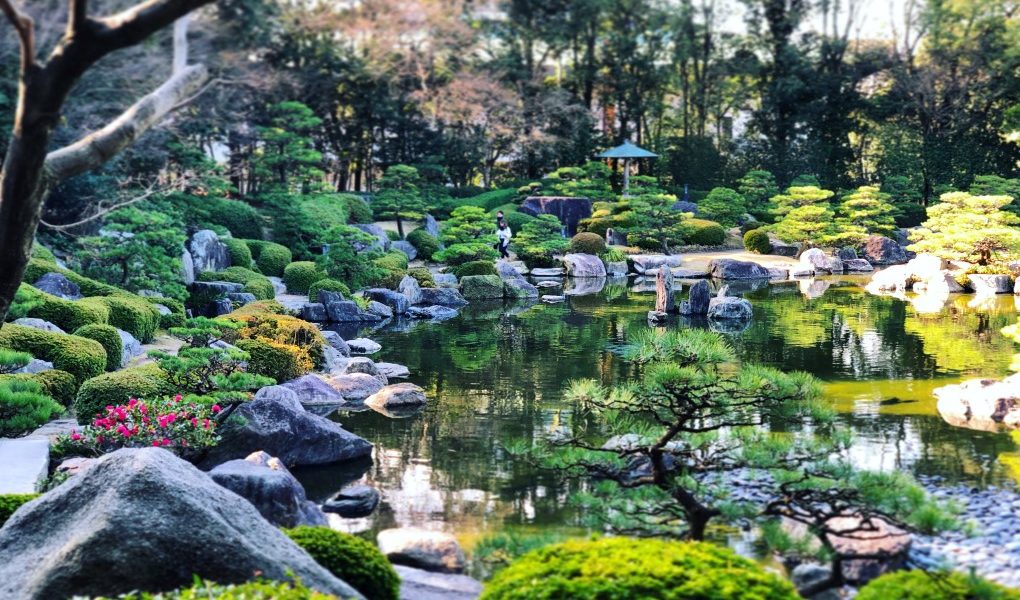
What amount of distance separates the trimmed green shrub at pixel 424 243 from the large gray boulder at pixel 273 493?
777 inches

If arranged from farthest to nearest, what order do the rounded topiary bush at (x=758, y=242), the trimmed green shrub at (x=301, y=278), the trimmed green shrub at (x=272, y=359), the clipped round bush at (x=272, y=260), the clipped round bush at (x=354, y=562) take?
the rounded topiary bush at (x=758, y=242) → the clipped round bush at (x=272, y=260) → the trimmed green shrub at (x=301, y=278) → the trimmed green shrub at (x=272, y=359) → the clipped round bush at (x=354, y=562)

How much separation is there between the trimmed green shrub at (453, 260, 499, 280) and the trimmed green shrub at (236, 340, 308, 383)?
11.2 m

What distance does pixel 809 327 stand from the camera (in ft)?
55.8

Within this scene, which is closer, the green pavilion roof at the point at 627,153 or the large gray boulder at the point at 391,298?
the large gray boulder at the point at 391,298

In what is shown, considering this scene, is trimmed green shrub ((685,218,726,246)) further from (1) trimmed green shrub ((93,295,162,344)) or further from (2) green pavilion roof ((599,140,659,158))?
(1) trimmed green shrub ((93,295,162,344))

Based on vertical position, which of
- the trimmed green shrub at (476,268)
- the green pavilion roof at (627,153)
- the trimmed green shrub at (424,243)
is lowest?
the trimmed green shrub at (476,268)

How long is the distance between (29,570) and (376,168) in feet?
108

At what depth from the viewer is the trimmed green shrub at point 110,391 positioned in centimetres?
948

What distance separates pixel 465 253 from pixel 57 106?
20.9 m

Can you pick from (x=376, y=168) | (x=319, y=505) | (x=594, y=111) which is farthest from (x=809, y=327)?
(x=594, y=111)

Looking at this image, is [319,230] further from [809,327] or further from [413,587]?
[413,587]

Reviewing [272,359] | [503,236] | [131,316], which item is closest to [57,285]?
[131,316]

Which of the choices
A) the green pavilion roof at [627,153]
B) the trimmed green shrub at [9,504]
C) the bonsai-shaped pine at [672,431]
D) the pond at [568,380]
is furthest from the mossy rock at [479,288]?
the trimmed green shrub at [9,504]

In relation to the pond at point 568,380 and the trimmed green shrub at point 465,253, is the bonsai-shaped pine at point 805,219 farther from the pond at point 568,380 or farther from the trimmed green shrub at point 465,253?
the trimmed green shrub at point 465,253
